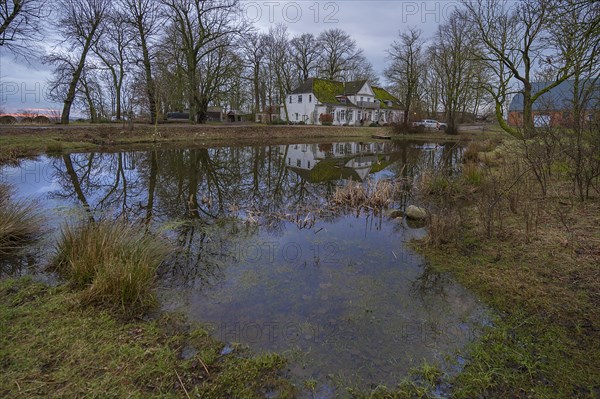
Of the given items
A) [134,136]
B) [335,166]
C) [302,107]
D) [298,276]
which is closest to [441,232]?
[298,276]

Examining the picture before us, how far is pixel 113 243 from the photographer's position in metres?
4.48

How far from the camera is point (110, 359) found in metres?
2.99

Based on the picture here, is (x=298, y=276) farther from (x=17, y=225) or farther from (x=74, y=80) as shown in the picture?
(x=74, y=80)

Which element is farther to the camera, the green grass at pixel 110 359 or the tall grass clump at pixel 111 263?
the tall grass clump at pixel 111 263

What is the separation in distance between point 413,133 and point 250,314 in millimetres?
37676

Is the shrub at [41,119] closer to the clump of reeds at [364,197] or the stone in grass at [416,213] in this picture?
the clump of reeds at [364,197]

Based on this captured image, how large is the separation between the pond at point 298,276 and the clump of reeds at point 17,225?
0.35 m

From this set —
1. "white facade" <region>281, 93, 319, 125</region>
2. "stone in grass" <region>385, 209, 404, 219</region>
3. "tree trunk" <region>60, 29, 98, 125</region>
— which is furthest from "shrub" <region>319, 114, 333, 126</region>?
"stone in grass" <region>385, 209, 404, 219</region>

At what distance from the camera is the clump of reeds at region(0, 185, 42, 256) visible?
208 inches

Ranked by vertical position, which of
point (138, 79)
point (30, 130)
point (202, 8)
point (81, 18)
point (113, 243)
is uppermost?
point (202, 8)

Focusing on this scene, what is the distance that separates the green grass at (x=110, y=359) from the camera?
105 inches

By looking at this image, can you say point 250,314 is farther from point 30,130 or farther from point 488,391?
point 30,130

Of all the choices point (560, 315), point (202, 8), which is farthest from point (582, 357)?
point (202, 8)

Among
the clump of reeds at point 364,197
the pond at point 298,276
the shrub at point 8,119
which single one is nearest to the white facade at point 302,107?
the shrub at point 8,119
